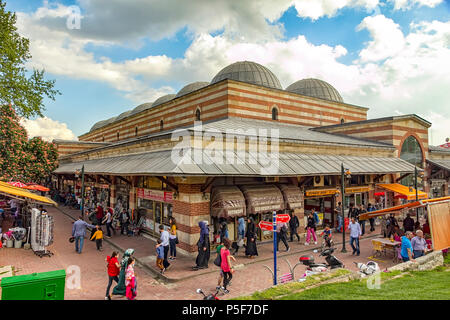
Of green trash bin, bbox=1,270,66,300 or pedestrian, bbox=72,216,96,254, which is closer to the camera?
green trash bin, bbox=1,270,66,300

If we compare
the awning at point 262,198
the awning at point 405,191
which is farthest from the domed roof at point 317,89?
the awning at point 262,198

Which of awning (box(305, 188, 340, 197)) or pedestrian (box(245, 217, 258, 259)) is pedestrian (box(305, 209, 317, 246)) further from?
pedestrian (box(245, 217, 258, 259))

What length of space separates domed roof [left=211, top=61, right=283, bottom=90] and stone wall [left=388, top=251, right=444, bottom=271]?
19354 millimetres

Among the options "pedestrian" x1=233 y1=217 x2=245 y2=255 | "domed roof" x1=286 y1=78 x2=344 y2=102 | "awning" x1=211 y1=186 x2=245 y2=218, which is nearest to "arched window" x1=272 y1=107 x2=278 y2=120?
"domed roof" x1=286 y1=78 x2=344 y2=102

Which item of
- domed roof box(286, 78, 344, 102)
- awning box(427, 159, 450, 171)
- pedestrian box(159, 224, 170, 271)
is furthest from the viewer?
domed roof box(286, 78, 344, 102)

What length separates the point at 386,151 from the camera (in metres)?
21.0

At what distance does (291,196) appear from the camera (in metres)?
14.3

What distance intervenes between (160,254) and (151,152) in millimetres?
6476

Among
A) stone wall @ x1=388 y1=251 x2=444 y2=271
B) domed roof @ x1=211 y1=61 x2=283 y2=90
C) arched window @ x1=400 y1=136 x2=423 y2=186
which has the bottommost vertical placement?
stone wall @ x1=388 y1=251 x2=444 y2=271

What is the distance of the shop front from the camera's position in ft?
45.9

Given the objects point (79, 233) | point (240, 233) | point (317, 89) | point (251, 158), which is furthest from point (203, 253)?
point (317, 89)

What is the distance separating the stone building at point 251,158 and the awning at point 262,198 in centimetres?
5
